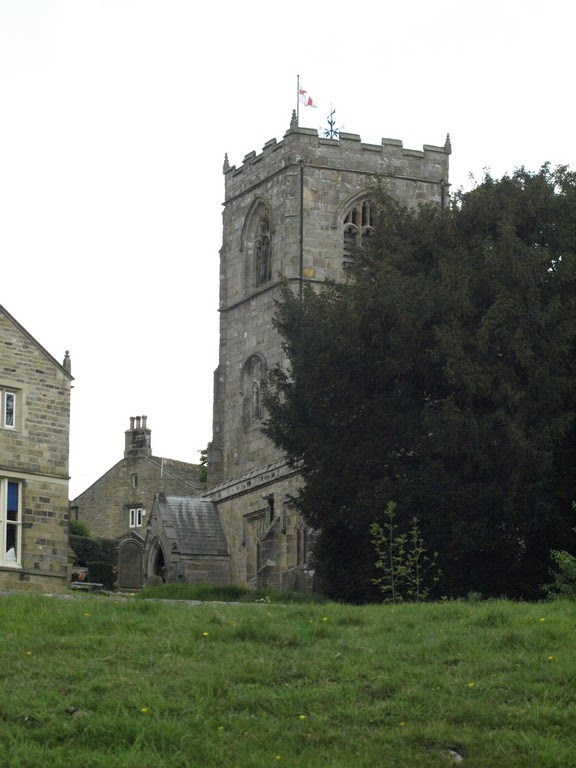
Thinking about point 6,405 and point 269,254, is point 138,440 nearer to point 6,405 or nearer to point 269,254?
point 269,254

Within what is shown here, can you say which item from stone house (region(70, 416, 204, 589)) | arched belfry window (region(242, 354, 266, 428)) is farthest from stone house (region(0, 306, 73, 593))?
stone house (region(70, 416, 204, 589))

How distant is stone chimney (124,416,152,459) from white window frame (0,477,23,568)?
156 ft

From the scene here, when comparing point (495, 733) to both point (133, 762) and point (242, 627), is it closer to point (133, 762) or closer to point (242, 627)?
point (133, 762)

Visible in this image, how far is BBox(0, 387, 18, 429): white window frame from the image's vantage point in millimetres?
40469

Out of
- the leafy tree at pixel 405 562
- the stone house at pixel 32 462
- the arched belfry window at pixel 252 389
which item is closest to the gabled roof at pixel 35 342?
the stone house at pixel 32 462

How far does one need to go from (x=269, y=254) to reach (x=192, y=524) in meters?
9.97

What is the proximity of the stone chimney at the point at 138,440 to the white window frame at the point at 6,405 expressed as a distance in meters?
47.0

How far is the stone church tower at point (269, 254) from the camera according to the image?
59.4m

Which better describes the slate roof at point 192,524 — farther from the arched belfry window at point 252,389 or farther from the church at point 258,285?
the arched belfry window at point 252,389

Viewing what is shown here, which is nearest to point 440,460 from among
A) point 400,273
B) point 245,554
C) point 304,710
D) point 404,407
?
point 404,407

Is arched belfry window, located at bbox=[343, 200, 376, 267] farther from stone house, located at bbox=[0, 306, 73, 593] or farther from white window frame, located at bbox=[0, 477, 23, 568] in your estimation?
white window frame, located at bbox=[0, 477, 23, 568]

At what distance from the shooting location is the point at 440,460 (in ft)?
115

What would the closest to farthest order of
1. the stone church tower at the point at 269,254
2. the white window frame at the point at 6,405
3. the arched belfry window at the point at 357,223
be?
the white window frame at the point at 6,405, the stone church tower at the point at 269,254, the arched belfry window at the point at 357,223

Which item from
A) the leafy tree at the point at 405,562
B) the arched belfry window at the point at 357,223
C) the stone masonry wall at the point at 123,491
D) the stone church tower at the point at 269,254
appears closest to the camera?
the leafy tree at the point at 405,562
